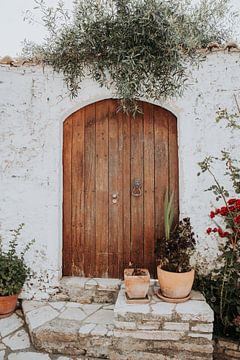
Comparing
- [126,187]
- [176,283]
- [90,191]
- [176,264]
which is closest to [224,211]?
[176,264]

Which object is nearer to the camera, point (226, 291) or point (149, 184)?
point (226, 291)

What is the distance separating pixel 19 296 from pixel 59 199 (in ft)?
3.93

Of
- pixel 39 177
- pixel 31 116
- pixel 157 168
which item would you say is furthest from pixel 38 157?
pixel 157 168

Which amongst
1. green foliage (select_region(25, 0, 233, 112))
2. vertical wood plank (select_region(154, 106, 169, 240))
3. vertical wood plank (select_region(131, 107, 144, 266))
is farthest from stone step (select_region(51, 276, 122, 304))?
green foliage (select_region(25, 0, 233, 112))

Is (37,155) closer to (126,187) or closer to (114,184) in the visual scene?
(114,184)

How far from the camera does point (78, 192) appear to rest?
382cm

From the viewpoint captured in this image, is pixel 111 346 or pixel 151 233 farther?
pixel 151 233

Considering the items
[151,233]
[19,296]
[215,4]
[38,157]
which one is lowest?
[19,296]

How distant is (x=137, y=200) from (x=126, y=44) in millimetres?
1652

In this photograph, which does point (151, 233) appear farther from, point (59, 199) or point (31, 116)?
point (31, 116)

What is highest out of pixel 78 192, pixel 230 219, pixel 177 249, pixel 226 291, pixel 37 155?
pixel 37 155

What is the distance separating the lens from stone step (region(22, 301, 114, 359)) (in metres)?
2.96

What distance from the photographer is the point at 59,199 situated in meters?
3.72

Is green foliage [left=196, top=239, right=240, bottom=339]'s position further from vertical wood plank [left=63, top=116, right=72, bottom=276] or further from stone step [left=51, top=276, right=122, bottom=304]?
vertical wood plank [left=63, top=116, right=72, bottom=276]
